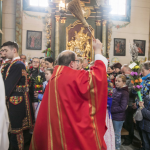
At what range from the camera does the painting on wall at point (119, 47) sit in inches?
455

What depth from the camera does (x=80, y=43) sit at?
1008 cm

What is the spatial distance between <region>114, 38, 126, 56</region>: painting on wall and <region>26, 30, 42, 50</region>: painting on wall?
5.31m

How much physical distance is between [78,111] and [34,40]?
31.4 ft

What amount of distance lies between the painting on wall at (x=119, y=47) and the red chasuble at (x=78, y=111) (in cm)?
1028

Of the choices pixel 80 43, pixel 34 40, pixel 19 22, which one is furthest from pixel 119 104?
pixel 19 22

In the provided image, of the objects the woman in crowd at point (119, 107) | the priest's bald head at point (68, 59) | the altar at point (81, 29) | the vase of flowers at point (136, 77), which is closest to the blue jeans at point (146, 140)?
the woman in crowd at point (119, 107)

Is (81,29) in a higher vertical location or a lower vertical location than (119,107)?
higher

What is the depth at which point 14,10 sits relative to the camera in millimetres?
10188

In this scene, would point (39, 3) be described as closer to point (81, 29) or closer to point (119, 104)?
point (81, 29)

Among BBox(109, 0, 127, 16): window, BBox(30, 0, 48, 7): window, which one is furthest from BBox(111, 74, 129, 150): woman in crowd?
BBox(109, 0, 127, 16): window

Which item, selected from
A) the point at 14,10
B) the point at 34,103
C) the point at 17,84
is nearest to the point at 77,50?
the point at 14,10

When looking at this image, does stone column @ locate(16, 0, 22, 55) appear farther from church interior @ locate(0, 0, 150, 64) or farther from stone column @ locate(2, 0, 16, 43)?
stone column @ locate(2, 0, 16, 43)

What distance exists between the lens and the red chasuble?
1690mm

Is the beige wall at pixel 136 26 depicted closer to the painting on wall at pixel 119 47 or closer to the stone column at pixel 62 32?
the painting on wall at pixel 119 47
